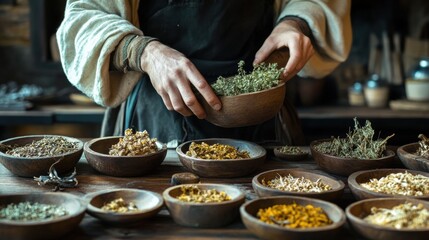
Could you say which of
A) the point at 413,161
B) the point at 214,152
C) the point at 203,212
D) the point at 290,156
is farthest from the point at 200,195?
the point at 413,161

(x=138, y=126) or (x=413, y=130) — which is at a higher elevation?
(x=138, y=126)

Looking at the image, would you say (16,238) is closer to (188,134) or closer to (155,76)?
(155,76)

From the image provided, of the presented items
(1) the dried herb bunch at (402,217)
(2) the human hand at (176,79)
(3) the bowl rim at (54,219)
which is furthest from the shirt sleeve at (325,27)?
(3) the bowl rim at (54,219)

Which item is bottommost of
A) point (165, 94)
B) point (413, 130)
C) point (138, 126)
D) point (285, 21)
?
point (413, 130)

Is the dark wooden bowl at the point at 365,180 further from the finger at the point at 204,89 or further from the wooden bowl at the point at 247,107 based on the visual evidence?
the finger at the point at 204,89

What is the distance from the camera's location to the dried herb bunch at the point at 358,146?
1966mm

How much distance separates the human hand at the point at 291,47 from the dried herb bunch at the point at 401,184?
0.54 meters

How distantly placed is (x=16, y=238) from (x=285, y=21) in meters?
1.44

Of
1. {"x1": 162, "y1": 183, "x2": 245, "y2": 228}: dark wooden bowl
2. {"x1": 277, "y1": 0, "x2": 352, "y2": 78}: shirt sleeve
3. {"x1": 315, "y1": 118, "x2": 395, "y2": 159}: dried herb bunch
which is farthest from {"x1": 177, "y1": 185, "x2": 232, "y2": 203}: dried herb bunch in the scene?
{"x1": 277, "y1": 0, "x2": 352, "y2": 78}: shirt sleeve

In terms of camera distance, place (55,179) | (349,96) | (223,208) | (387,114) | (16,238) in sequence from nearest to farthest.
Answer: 1. (16,238)
2. (223,208)
3. (55,179)
4. (387,114)
5. (349,96)

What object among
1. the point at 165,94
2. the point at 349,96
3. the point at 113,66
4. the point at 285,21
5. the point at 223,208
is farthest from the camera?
the point at 349,96

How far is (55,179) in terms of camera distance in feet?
5.92

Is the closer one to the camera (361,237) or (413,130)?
(361,237)

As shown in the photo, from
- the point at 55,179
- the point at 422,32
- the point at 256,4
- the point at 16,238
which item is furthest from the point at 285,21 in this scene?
the point at 422,32
